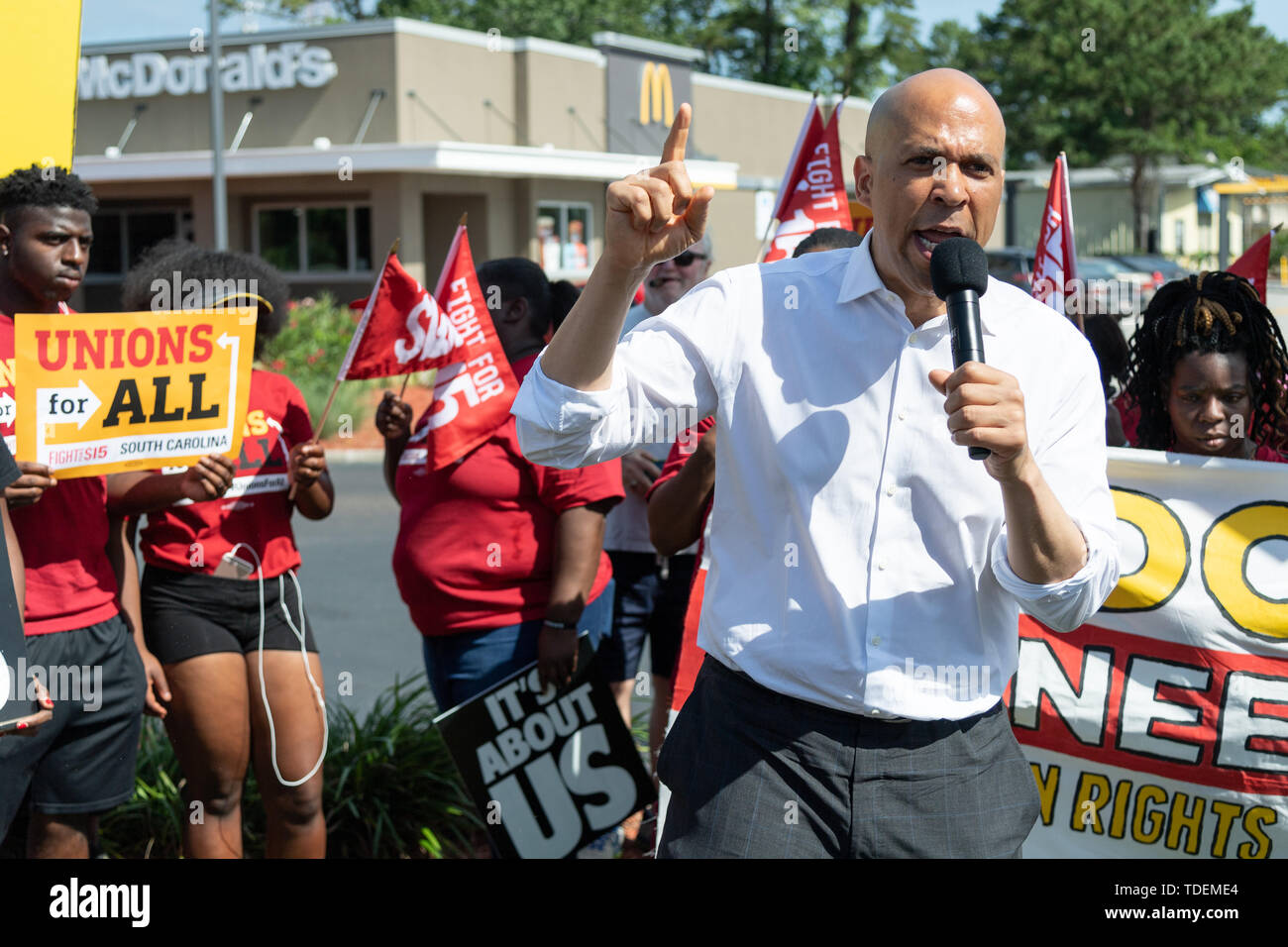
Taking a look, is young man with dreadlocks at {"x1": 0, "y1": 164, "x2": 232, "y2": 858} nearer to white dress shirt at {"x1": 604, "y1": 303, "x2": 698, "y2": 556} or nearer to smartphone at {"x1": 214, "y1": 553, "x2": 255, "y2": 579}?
smartphone at {"x1": 214, "y1": 553, "x2": 255, "y2": 579}

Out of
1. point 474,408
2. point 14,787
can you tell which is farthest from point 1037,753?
point 14,787

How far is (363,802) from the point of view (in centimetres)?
482

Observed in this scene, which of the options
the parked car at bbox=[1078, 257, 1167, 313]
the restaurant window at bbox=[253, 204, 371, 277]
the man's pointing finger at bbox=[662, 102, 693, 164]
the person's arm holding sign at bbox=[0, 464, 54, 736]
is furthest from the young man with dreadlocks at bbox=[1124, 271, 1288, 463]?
the parked car at bbox=[1078, 257, 1167, 313]

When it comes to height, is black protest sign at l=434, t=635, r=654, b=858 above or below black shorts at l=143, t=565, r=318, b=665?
below

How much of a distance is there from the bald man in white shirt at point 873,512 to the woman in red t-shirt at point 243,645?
2.01m

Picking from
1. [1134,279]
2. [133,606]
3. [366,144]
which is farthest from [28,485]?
[1134,279]

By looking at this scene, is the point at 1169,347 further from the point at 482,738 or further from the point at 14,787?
the point at 14,787

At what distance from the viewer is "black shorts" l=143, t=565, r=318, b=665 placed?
13.2 ft

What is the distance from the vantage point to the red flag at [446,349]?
4.25 metres

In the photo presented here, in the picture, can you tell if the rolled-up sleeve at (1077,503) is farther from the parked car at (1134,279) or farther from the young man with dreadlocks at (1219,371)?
the parked car at (1134,279)

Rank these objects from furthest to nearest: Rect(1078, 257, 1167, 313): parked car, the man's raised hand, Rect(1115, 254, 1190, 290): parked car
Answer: Rect(1115, 254, 1190, 290): parked car → Rect(1078, 257, 1167, 313): parked car → the man's raised hand

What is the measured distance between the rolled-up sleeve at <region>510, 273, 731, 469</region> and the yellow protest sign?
1.83 meters

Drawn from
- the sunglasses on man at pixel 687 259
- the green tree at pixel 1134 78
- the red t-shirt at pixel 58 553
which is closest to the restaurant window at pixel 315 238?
the sunglasses on man at pixel 687 259

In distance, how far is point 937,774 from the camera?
2.37 metres
